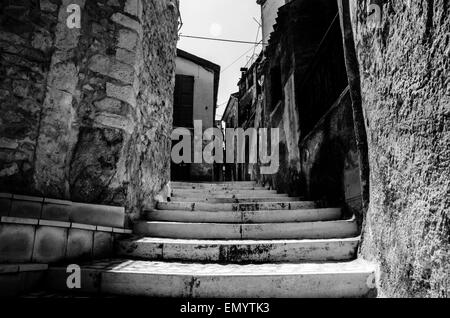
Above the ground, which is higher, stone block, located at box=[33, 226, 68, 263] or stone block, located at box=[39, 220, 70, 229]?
stone block, located at box=[39, 220, 70, 229]

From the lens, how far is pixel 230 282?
1912mm

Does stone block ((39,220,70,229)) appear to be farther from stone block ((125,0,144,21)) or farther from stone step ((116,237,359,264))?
A: stone block ((125,0,144,21))

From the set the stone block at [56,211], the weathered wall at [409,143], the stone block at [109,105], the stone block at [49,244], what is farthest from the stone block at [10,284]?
the weathered wall at [409,143]

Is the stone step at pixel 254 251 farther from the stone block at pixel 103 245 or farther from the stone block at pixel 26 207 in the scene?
the stone block at pixel 26 207

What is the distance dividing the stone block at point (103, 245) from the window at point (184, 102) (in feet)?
30.9

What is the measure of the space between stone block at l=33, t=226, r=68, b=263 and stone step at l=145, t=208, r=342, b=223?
110 cm

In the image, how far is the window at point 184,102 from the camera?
11914 mm

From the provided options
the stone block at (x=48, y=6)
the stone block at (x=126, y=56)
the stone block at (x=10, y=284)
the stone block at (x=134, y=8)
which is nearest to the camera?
the stone block at (x=10, y=284)

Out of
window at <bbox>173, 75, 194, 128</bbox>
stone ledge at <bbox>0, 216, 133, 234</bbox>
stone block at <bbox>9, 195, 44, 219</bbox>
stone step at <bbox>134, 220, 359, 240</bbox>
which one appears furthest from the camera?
window at <bbox>173, 75, 194, 128</bbox>

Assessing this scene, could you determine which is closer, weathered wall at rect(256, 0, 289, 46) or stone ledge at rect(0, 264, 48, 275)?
stone ledge at rect(0, 264, 48, 275)

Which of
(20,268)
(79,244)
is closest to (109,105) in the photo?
(79,244)

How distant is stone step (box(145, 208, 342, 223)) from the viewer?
3088 millimetres

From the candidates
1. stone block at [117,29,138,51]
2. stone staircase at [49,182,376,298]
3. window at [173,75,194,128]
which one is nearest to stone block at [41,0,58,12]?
stone block at [117,29,138,51]

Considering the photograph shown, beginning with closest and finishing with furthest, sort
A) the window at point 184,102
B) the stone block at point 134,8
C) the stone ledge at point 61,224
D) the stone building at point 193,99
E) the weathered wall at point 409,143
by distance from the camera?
1. the weathered wall at point 409,143
2. the stone ledge at point 61,224
3. the stone block at point 134,8
4. the stone building at point 193,99
5. the window at point 184,102
